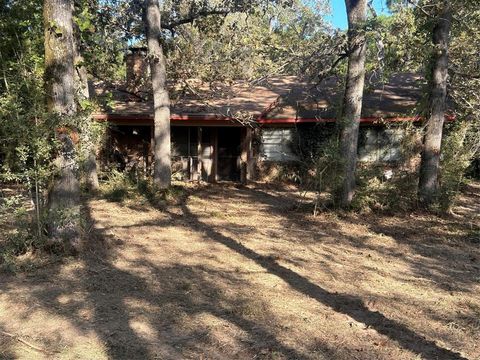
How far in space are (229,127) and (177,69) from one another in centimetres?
304

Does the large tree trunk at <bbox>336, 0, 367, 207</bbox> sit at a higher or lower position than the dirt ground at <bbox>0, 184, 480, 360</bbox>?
higher

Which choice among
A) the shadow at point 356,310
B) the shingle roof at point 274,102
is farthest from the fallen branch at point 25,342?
the shingle roof at point 274,102

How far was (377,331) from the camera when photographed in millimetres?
4973

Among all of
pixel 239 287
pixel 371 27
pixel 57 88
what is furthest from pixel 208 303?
pixel 371 27

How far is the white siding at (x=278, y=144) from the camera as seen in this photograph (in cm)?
1780

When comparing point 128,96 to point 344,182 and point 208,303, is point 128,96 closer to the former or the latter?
A: point 344,182

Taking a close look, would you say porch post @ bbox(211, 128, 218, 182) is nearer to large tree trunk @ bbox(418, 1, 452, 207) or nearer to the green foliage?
large tree trunk @ bbox(418, 1, 452, 207)

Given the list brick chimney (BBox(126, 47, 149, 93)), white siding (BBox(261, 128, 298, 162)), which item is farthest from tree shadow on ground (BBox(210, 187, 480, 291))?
brick chimney (BBox(126, 47, 149, 93))

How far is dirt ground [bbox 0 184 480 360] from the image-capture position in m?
4.56

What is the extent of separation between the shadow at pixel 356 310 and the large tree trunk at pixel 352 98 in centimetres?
395

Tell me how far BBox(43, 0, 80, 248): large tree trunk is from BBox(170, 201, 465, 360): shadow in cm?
294

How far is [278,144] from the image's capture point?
17844 millimetres

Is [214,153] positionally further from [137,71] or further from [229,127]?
[137,71]

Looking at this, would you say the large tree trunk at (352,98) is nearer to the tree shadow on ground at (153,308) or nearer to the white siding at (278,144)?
the tree shadow on ground at (153,308)
